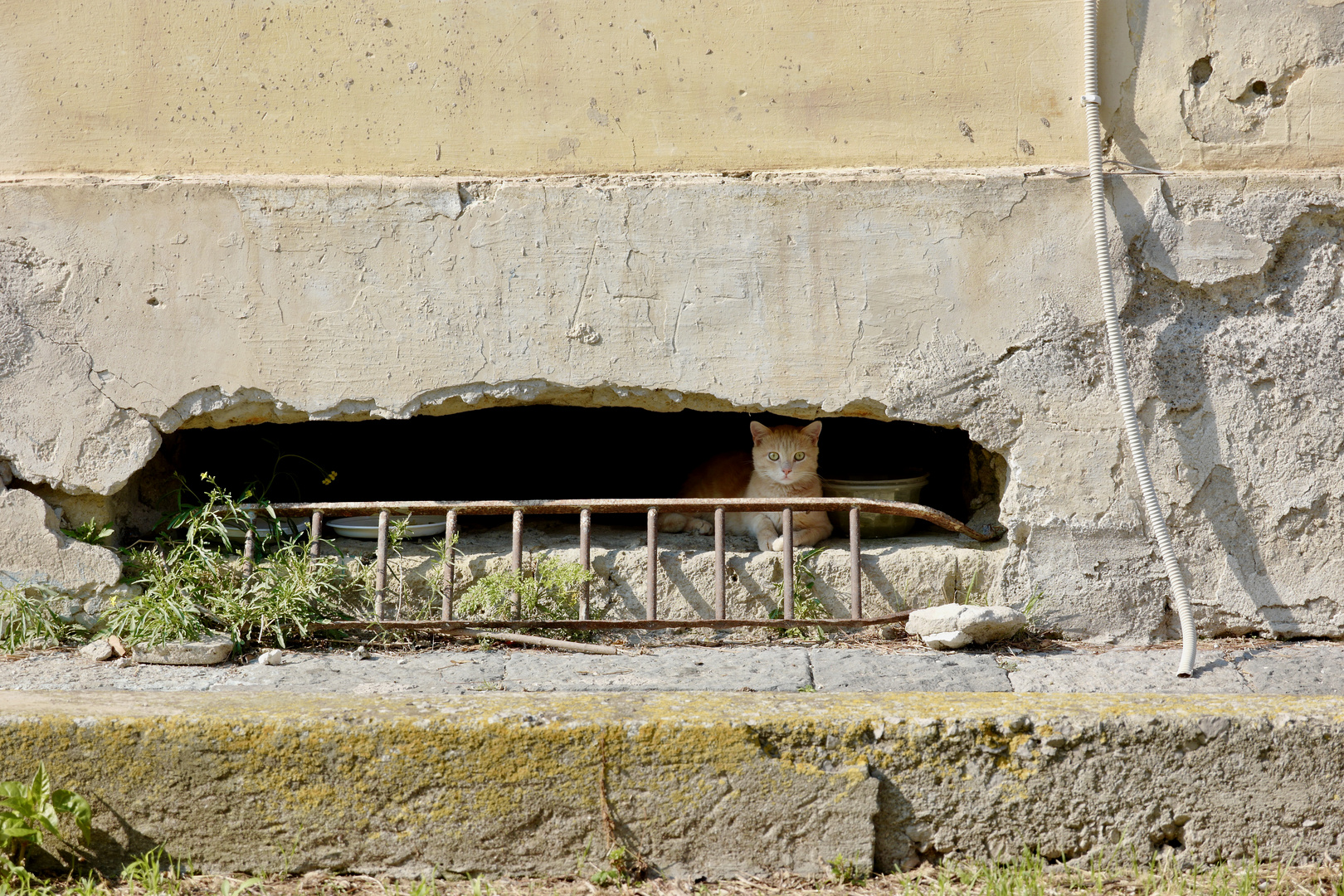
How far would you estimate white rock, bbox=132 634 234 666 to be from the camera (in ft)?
10.1

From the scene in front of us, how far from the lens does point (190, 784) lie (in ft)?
7.23

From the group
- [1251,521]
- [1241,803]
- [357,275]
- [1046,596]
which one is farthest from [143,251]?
[1251,521]

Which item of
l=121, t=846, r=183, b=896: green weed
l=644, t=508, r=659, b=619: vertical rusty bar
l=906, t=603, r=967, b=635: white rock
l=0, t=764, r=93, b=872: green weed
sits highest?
l=644, t=508, r=659, b=619: vertical rusty bar

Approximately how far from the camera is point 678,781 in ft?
7.30

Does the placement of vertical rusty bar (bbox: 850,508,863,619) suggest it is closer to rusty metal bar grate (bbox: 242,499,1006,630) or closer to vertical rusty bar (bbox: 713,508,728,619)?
rusty metal bar grate (bbox: 242,499,1006,630)

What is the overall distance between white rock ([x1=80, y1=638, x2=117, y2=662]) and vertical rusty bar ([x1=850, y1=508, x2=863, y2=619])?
7.92 ft

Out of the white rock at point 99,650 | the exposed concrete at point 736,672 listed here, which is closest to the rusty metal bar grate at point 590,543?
the exposed concrete at point 736,672

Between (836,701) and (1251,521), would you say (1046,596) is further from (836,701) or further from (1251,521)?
(836,701)

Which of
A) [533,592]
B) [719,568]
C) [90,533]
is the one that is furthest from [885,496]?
[90,533]

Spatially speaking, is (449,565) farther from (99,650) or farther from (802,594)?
(802,594)

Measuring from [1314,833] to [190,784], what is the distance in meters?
2.53

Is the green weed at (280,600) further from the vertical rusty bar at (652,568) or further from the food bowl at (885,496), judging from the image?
the food bowl at (885,496)

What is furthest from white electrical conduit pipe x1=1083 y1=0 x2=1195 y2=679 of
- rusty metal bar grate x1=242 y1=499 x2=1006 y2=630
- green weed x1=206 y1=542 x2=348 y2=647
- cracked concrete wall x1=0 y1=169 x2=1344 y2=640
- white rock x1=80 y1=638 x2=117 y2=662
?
white rock x1=80 y1=638 x2=117 y2=662

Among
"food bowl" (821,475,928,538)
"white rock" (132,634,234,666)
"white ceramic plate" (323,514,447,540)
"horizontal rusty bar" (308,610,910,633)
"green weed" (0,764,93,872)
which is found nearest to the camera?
"green weed" (0,764,93,872)
